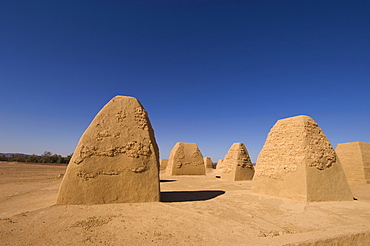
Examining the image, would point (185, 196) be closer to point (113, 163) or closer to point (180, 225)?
point (113, 163)

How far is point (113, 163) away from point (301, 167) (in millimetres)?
6123

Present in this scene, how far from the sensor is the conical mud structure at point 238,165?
13.5 meters

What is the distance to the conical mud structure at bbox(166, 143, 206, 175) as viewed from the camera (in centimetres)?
1652

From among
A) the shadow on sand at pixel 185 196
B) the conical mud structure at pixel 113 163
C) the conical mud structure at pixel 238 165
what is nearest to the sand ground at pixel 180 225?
the conical mud structure at pixel 113 163

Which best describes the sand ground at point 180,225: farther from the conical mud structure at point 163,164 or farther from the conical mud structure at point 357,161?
the conical mud structure at point 163,164

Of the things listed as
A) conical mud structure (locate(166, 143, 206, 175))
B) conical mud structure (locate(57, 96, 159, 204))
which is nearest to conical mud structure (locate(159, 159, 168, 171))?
conical mud structure (locate(166, 143, 206, 175))

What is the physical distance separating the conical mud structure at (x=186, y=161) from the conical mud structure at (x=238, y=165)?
3.08 metres

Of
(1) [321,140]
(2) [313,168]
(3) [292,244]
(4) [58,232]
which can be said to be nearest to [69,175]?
(4) [58,232]

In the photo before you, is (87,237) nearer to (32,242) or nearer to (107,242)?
(107,242)

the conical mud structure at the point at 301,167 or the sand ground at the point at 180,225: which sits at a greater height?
the conical mud structure at the point at 301,167

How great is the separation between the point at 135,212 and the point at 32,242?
2.00 m

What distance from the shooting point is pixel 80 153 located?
5.36 meters

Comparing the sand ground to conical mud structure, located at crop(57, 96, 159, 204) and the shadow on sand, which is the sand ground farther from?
the shadow on sand

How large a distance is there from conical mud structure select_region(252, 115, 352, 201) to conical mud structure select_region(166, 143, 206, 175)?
29.0 feet
